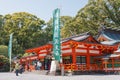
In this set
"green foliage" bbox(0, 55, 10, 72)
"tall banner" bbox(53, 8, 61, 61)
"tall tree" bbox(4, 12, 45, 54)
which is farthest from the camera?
"tall tree" bbox(4, 12, 45, 54)

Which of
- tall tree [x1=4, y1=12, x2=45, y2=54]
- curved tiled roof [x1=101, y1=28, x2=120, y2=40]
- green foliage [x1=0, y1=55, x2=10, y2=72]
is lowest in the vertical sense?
green foliage [x1=0, y1=55, x2=10, y2=72]

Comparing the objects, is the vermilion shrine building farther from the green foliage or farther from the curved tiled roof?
the green foliage

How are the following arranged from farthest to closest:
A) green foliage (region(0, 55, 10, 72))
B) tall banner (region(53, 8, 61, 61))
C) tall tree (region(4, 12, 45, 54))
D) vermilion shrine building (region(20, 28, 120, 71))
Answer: tall tree (region(4, 12, 45, 54)) → green foliage (region(0, 55, 10, 72)) → vermilion shrine building (region(20, 28, 120, 71)) → tall banner (region(53, 8, 61, 61))

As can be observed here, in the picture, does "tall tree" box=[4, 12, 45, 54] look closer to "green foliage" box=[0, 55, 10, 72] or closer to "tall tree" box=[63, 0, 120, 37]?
"tall tree" box=[63, 0, 120, 37]

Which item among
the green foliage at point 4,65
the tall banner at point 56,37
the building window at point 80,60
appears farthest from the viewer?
the green foliage at point 4,65

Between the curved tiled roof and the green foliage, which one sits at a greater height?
the curved tiled roof

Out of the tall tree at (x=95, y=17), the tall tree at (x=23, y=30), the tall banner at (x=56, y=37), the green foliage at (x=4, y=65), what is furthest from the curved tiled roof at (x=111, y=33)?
the tall tree at (x=23, y=30)

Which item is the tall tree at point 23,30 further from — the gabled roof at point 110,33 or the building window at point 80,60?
the building window at point 80,60

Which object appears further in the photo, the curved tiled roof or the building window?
the curved tiled roof

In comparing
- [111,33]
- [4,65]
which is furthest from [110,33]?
[4,65]

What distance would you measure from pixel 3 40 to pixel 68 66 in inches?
1125

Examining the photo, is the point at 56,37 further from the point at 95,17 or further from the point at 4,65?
the point at 95,17

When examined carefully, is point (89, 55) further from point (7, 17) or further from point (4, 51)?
point (7, 17)

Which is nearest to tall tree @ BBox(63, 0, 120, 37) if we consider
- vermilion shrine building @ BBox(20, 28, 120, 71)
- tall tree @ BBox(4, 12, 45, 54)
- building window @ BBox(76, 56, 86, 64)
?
tall tree @ BBox(4, 12, 45, 54)
